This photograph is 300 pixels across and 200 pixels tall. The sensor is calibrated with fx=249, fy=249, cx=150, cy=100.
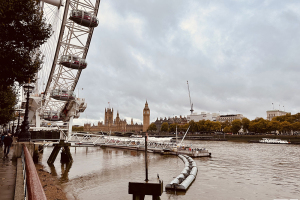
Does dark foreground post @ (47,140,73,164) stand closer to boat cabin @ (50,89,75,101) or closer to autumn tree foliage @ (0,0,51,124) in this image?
boat cabin @ (50,89,75,101)

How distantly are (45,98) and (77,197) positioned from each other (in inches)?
1051

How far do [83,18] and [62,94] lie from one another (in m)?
12.3

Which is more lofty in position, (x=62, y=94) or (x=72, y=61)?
(x=72, y=61)

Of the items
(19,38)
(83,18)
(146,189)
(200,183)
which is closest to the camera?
(146,189)

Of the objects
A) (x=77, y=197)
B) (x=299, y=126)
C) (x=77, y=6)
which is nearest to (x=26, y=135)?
(x=77, y=197)

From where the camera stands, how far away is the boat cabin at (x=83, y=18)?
91.2 feet

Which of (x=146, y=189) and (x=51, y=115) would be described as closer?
(x=146, y=189)

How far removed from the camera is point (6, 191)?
27.8ft

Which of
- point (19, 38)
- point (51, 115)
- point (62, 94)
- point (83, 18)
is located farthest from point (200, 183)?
point (51, 115)

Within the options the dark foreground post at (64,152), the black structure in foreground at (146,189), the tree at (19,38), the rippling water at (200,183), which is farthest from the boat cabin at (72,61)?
the black structure in foreground at (146,189)

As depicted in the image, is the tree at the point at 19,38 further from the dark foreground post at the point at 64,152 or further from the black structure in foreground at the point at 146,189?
the dark foreground post at the point at 64,152

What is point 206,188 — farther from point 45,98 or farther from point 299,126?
point 299,126

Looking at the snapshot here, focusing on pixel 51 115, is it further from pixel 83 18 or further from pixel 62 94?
pixel 83 18

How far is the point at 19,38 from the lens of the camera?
11625mm
